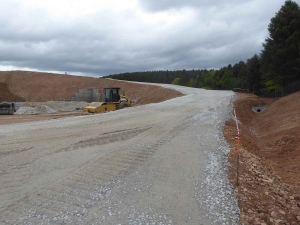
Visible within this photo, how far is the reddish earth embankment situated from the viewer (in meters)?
48.2

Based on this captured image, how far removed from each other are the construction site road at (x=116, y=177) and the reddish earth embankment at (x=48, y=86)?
108ft

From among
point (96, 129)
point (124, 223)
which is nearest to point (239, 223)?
point (124, 223)

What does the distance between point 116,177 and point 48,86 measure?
5074 centimetres

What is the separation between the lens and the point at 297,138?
37.3 feet

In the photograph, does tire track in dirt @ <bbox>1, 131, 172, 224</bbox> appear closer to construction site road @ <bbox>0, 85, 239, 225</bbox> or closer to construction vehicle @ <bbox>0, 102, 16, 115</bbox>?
construction site road @ <bbox>0, 85, 239, 225</bbox>

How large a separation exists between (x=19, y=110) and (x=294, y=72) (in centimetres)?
2977

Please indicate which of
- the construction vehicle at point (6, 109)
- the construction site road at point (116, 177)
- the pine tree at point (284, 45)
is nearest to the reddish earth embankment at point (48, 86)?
the pine tree at point (284, 45)

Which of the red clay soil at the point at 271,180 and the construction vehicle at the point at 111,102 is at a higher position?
the construction vehicle at the point at 111,102

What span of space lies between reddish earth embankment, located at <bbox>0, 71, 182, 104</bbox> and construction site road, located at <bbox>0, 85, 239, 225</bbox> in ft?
108

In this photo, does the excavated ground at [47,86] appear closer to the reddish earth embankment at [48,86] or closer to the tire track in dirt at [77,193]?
the reddish earth embankment at [48,86]

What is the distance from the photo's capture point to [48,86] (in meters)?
53.6

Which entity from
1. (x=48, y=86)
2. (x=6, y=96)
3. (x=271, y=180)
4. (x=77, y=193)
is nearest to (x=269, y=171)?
(x=271, y=180)

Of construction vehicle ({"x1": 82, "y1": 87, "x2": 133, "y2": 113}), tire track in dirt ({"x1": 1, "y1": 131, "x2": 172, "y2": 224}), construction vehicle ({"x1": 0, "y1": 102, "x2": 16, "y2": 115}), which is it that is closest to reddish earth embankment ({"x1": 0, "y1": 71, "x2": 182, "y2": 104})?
construction vehicle ({"x1": 0, "y1": 102, "x2": 16, "y2": 115})

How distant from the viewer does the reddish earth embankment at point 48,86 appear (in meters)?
48.2
